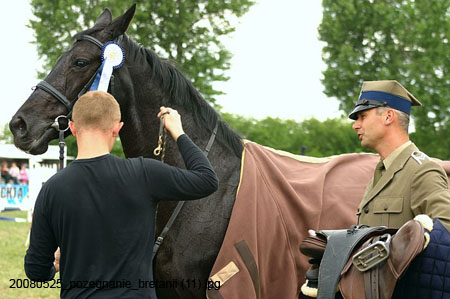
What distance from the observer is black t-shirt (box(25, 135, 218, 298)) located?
229 cm

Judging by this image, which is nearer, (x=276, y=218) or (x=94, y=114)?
(x=94, y=114)

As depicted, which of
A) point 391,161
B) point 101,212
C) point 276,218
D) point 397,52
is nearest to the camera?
point 101,212

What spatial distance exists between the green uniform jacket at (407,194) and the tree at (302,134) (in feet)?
45.5

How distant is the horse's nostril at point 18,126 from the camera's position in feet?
11.2

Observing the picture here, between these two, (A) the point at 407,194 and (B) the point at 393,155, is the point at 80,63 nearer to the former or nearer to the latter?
(B) the point at 393,155

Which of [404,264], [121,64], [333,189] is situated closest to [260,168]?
[333,189]

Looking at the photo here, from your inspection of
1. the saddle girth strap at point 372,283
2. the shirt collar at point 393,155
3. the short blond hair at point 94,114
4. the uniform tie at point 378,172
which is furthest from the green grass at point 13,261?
the saddle girth strap at point 372,283

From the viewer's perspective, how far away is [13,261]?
9.09 metres

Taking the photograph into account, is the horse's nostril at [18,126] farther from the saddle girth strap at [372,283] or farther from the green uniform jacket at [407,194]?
the saddle girth strap at [372,283]

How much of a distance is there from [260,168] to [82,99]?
5.56ft

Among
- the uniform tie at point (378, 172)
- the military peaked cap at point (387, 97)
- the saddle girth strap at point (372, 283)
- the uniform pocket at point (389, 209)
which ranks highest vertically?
the military peaked cap at point (387, 97)

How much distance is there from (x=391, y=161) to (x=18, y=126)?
7.26 feet

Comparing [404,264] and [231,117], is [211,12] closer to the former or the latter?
[231,117]

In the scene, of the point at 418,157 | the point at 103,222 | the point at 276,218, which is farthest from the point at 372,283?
the point at 276,218
